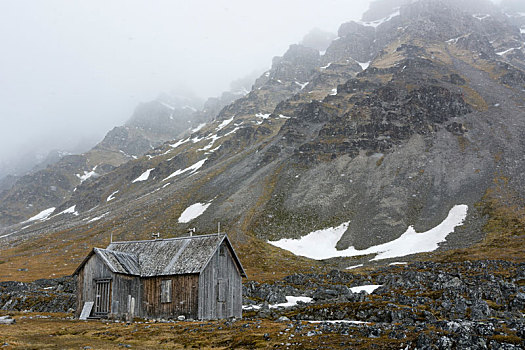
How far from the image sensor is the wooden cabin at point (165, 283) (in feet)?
125

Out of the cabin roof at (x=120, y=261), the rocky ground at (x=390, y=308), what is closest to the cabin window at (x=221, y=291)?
the rocky ground at (x=390, y=308)

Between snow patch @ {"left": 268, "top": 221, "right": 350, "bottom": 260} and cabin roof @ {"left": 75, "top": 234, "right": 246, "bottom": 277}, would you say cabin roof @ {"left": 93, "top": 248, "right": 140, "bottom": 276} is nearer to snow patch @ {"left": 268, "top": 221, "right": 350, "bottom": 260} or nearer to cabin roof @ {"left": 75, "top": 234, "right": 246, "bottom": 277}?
cabin roof @ {"left": 75, "top": 234, "right": 246, "bottom": 277}

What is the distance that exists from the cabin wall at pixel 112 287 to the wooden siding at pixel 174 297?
3.13 feet

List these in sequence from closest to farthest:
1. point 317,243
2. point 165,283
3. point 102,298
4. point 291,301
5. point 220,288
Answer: point 102,298 → point 165,283 → point 220,288 → point 291,301 → point 317,243

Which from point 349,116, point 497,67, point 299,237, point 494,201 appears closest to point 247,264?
point 299,237

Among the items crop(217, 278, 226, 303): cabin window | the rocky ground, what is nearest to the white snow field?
the rocky ground

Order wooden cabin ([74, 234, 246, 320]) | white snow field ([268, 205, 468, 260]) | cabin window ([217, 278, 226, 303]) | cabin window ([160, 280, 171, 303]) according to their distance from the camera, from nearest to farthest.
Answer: wooden cabin ([74, 234, 246, 320]) < cabin window ([160, 280, 171, 303]) < cabin window ([217, 278, 226, 303]) < white snow field ([268, 205, 468, 260])

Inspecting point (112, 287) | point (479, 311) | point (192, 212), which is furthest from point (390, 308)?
point (192, 212)

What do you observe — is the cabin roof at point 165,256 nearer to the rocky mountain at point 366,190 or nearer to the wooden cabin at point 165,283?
the wooden cabin at point 165,283

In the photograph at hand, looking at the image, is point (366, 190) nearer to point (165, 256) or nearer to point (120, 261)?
point (165, 256)

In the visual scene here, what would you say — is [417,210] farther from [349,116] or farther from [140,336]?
[140,336]

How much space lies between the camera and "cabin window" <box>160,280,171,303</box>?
39156 mm

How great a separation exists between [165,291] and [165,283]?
77 centimetres

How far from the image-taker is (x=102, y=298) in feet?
126
